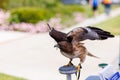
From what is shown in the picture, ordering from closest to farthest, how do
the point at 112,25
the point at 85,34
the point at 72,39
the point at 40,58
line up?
the point at 72,39, the point at 85,34, the point at 40,58, the point at 112,25

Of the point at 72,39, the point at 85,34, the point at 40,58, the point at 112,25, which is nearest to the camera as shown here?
the point at 72,39

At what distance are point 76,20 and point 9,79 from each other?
9.60 m

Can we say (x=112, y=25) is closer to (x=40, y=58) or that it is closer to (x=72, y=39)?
(x=40, y=58)

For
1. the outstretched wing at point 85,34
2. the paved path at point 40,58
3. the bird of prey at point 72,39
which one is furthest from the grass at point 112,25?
the bird of prey at point 72,39

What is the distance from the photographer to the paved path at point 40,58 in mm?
9648

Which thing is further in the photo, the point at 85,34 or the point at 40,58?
the point at 40,58

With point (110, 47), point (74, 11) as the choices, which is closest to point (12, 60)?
point (110, 47)

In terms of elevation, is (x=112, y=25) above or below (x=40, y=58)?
above

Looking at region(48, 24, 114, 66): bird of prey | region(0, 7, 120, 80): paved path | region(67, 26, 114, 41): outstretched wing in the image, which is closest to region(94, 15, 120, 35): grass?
region(0, 7, 120, 80): paved path

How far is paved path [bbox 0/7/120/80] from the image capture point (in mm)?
9648

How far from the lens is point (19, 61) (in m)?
10.8

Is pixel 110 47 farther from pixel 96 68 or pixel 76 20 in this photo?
pixel 76 20

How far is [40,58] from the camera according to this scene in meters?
11.1

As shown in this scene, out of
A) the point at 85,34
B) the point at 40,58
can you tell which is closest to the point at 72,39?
the point at 85,34
